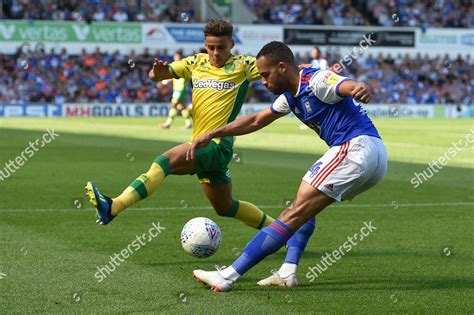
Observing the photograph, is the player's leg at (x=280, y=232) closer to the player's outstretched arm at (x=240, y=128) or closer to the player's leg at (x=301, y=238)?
the player's leg at (x=301, y=238)

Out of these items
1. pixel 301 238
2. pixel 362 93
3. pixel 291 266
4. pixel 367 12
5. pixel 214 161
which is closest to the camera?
pixel 362 93

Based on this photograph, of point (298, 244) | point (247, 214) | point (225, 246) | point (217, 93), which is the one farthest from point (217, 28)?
point (225, 246)

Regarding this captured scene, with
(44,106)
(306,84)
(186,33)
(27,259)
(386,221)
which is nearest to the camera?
(306,84)

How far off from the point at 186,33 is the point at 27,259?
4422cm

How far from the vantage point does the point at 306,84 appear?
7102 millimetres

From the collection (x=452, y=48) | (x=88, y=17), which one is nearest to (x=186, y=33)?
(x=88, y=17)

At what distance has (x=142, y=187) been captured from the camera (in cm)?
855

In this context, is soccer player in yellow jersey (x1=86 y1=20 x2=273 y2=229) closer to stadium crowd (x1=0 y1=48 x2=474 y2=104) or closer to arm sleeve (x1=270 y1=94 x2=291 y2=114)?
arm sleeve (x1=270 y1=94 x2=291 y2=114)

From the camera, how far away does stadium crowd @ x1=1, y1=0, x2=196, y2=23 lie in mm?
48562

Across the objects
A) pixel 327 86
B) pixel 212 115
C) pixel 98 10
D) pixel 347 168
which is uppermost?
pixel 327 86

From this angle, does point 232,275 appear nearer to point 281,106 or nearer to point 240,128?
point 240,128

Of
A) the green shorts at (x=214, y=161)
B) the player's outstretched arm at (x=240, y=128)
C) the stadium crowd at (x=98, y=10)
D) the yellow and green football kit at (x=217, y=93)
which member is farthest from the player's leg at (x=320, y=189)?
the stadium crowd at (x=98, y=10)

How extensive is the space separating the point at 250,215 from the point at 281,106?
2.29m

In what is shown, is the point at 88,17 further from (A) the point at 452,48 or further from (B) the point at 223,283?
(B) the point at 223,283
